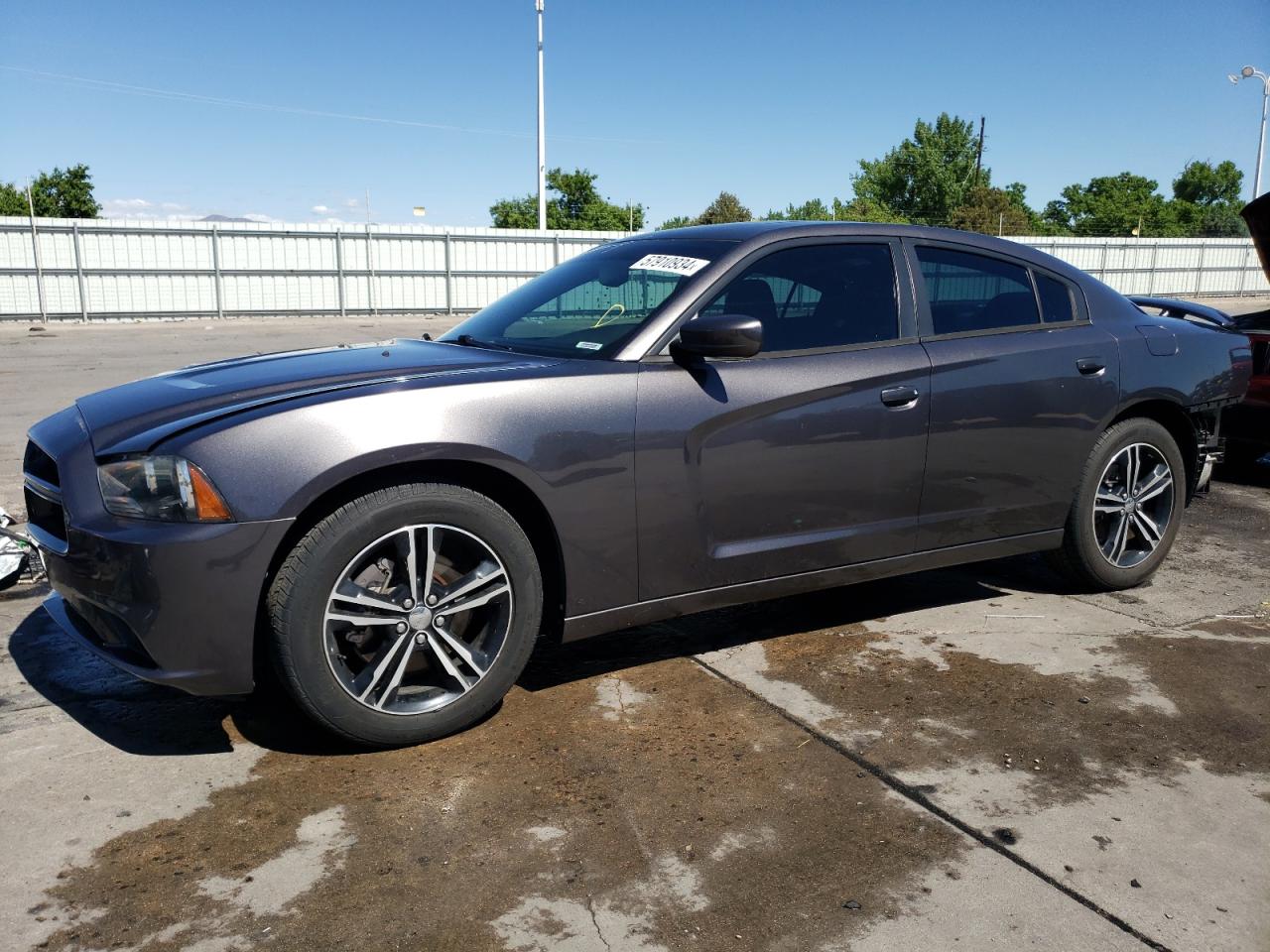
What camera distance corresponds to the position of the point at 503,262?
103ft

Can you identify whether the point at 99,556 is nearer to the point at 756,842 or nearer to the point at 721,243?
the point at 756,842

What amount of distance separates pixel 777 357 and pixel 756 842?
172cm

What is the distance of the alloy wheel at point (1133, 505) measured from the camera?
4707 millimetres

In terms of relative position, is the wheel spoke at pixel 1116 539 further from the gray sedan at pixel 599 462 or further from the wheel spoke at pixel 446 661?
the wheel spoke at pixel 446 661

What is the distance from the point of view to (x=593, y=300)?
13.1 feet

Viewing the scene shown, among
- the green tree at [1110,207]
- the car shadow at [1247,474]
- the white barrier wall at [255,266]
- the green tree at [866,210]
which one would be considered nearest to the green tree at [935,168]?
the green tree at [866,210]

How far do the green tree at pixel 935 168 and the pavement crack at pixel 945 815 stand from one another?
3024 inches

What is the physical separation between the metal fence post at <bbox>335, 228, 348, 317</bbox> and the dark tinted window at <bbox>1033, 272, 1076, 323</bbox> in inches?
1079

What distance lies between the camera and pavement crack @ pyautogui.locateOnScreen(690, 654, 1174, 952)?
7.79 feet

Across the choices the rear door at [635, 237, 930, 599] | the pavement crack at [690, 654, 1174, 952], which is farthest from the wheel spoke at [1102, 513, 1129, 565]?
the pavement crack at [690, 654, 1174, 952]

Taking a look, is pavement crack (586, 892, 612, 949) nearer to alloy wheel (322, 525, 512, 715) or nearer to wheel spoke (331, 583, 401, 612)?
alloy wheel (322, 525, 512, 715)

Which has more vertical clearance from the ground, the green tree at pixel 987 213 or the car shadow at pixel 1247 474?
the green tree at pixel 987 213

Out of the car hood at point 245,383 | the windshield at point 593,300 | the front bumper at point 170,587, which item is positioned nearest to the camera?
the front bumper at point 170,587

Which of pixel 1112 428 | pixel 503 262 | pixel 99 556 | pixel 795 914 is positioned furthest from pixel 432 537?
pixel 503 262
